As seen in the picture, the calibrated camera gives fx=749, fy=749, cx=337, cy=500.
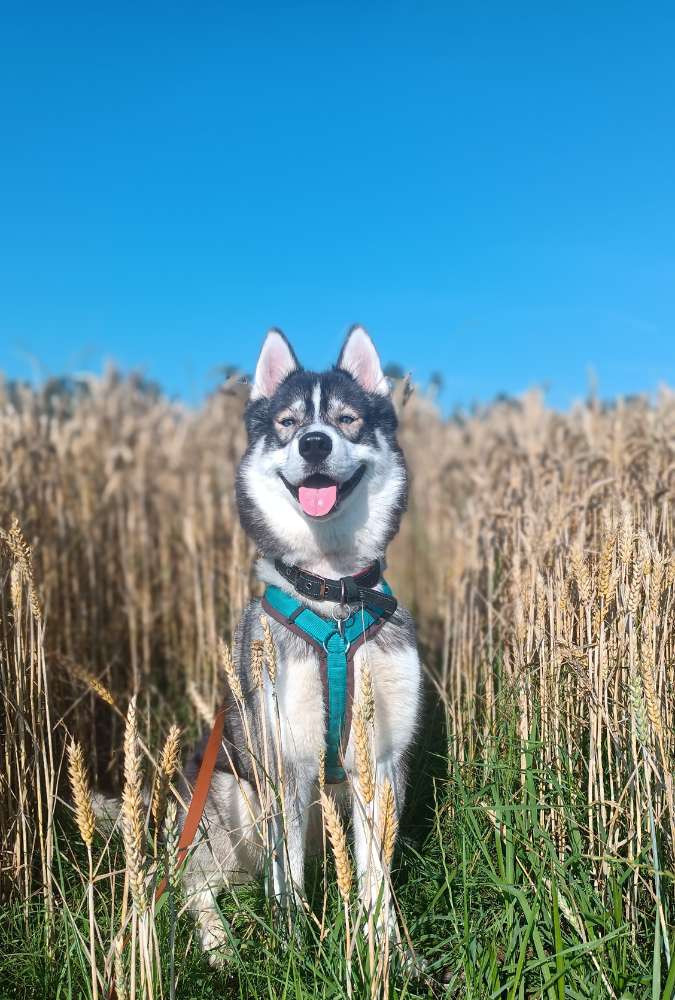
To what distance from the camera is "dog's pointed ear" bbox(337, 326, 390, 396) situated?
124 inches

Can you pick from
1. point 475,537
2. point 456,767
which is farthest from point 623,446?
point 456,767

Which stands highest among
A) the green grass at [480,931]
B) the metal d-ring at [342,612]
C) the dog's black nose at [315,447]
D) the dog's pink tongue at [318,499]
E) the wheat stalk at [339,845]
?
the dog's black nose at [315,447]

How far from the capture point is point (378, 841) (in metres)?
2.16

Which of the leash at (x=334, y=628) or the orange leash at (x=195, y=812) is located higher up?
the leash at (x=334, y=628)

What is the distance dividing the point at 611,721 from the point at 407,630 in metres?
0.77

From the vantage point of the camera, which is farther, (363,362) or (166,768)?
(363,362)

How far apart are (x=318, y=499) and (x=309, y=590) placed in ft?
1.12

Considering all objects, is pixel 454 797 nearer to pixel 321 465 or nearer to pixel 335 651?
pixel 335 651

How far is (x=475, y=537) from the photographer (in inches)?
186

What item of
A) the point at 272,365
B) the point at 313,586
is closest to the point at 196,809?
the point at 313,586

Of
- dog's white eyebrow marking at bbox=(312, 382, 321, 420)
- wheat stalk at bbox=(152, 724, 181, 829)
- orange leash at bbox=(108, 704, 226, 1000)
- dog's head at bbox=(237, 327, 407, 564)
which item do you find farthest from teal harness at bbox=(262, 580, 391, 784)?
wheat stalk at bbox=(152, 724, 181, 829)

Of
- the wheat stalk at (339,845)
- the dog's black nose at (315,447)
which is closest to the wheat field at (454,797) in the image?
the wheat stalk at (339,845)

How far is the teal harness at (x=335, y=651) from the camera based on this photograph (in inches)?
104

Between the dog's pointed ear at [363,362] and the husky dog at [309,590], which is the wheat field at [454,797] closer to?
the husky dog at [309,590]
